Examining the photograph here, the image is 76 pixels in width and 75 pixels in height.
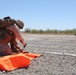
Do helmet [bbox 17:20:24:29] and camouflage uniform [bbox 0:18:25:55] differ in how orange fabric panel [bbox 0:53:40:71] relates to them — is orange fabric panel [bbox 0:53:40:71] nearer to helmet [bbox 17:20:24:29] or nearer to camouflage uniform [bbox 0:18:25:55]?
camouflage uniform [bbox 0:18:25:55]

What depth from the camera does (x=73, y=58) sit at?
11.7 metres

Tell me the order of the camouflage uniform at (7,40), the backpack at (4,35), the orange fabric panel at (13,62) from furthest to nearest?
1. the backpack at (4,35)
2. the camouflage uniform at (7,40)
3. the orange fabric panel at (13,62)

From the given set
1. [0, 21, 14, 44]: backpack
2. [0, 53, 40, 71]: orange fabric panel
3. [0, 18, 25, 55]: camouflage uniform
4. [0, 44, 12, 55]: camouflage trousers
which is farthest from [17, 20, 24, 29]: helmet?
[0, 53, 40, 71]: orange fabric panel

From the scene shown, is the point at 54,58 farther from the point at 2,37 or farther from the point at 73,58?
the point at 2,37

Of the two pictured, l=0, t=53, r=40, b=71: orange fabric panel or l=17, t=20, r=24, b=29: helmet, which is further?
l=17, t=20, r=24, b=29: helmet

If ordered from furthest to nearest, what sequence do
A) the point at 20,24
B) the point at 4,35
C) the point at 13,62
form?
the point at 4,35 → the point at 20,24 → the point at 13,62

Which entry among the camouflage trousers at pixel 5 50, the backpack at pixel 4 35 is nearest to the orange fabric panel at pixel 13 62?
the camouflage trousers at pixel 5 50

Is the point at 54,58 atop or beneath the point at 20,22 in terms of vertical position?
beneath

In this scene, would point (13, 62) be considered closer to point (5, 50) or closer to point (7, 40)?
point (5, 50)

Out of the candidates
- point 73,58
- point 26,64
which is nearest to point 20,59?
point 26,64

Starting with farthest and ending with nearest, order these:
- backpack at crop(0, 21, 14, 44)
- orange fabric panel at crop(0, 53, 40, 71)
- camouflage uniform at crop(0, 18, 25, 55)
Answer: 1. backpack at crop(0, 21, 14, 44)
2. camouflage uniform at crop(0, 18, 25, 55)
3. orange fabric panel at crop(0, 53, 40, 71)

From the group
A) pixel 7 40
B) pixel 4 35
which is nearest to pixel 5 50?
pixel 7 40

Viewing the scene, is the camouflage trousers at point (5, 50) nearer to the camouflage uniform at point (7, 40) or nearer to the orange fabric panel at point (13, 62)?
the camouflage uniform at point (7, 40)

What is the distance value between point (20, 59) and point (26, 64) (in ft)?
1.45
